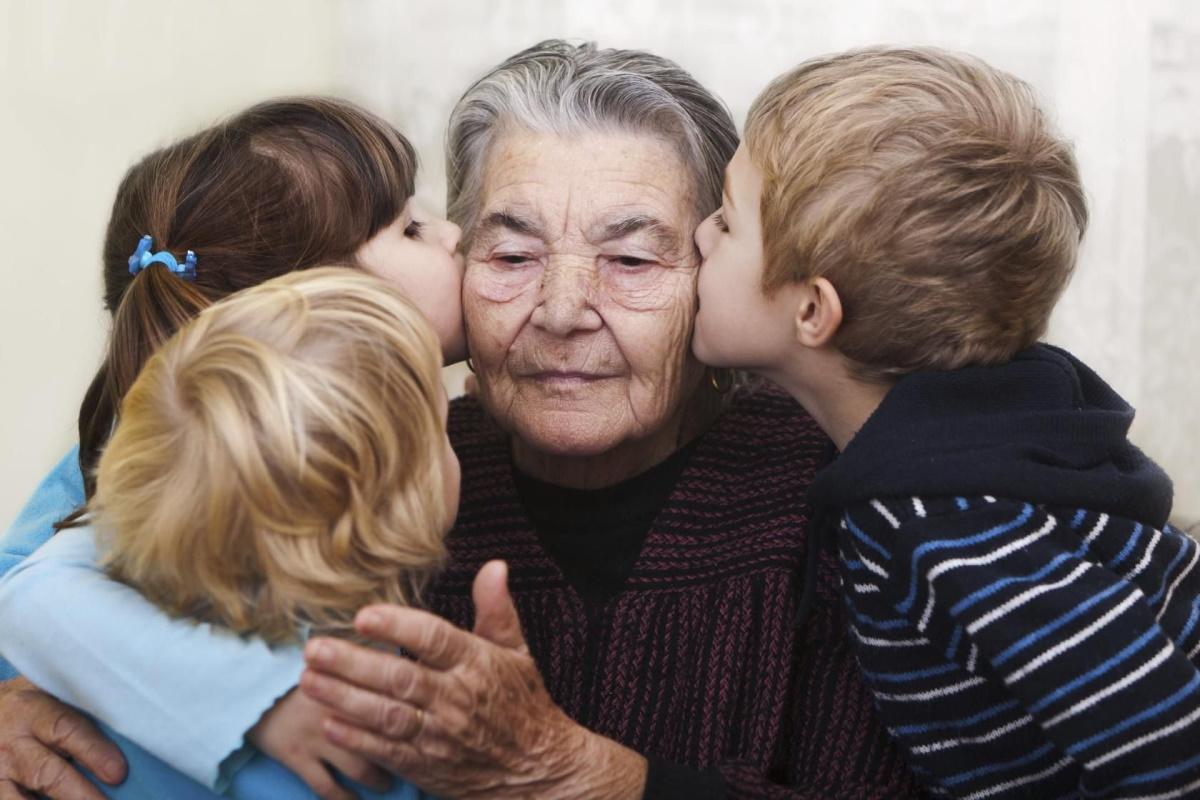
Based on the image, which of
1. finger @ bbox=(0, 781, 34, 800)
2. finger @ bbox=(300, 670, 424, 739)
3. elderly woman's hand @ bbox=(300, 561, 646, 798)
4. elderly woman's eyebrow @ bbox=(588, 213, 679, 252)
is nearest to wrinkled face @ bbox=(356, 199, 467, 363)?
elderly woman's eyebrow @ bbox=(588, 213, 679, 252)

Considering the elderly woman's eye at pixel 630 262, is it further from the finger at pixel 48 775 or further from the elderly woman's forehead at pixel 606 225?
the finger at pixel 48 775

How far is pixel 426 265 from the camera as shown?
2357 millimetres

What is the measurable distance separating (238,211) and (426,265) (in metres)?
0.33

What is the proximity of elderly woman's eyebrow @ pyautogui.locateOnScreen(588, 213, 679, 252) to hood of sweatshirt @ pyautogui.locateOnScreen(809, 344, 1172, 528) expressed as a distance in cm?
52

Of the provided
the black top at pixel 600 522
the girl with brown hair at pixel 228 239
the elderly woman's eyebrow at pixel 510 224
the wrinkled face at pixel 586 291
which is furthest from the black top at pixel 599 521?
the elderly woman's eyebrow at pixel 510 224

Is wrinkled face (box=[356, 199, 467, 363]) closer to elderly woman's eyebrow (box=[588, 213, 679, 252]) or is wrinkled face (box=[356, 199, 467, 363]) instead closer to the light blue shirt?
elderly woman's eyebrow (box=[588, 213, 679, 252])

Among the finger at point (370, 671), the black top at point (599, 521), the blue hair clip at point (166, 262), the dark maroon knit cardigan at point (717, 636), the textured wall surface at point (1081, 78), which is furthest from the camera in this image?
the textured wall surface at point (1081, 78)

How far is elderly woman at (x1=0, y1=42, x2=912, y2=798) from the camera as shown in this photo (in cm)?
229

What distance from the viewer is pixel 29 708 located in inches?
83.3

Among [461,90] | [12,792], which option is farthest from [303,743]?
A: [461,90]

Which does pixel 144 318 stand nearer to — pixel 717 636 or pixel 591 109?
pixel 591 109

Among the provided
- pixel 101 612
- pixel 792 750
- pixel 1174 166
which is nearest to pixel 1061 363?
pixel 792 750

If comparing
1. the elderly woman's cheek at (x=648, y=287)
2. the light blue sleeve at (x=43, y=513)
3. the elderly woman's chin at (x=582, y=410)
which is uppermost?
the elderly woman's cheek at (x=648, y=287)

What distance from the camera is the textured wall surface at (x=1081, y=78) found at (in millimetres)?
3631
